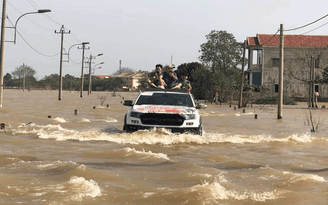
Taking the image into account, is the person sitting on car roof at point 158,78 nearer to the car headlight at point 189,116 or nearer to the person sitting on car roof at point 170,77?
the person sitting on car roof at point 170,77

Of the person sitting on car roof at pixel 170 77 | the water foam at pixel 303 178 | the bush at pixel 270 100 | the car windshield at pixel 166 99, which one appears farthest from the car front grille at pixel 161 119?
the bush at pixel 270 100

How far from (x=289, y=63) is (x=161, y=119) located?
47504 millimetres

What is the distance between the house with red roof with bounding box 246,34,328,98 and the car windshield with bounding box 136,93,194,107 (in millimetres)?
43333

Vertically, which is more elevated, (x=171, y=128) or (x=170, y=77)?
(x=170, y=77)

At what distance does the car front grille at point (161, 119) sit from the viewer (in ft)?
40.8

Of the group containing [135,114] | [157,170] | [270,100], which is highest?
[270,100]

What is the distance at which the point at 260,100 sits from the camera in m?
50.5

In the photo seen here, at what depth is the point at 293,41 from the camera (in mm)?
58875

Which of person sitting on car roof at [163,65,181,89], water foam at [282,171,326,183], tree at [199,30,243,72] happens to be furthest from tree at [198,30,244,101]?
water foam at [282,171,326,183]

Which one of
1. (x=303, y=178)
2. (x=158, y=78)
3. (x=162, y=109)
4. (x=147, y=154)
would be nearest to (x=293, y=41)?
(x=158, y=78)

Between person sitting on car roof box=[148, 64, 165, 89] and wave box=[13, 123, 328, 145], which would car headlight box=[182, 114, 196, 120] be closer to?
wave box=[13, 123, 328, 145]

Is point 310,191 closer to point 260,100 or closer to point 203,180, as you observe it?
point 203,180

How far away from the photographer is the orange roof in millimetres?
58094

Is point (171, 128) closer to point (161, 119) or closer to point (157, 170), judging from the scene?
point (161, 119)
